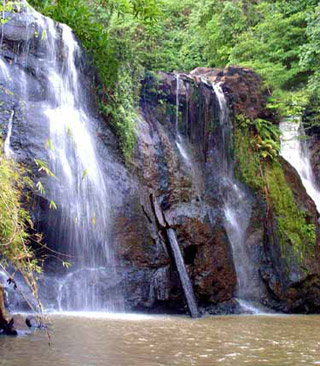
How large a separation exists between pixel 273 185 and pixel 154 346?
29.7ft

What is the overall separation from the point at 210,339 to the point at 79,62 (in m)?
7.61

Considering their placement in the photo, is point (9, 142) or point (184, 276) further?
point (184, 276)

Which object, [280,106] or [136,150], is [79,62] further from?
[280,106]

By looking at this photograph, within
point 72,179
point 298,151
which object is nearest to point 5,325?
point 72,179

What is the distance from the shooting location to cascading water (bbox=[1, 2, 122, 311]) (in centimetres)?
898

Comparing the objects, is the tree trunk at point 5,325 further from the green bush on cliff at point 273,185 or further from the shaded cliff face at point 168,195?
the green bush on cliff at point 273,185

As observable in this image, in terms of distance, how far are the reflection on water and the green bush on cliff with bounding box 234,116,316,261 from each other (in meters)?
5.82

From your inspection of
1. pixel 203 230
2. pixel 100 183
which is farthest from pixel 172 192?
pixel 100 183

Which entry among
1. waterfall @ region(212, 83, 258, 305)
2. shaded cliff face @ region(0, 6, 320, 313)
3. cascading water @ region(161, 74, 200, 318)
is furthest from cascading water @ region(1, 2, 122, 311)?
waterfall @ region(212, 83, 258, 305)

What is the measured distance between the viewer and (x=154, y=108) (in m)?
12.8

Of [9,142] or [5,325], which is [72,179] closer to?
[9,142]

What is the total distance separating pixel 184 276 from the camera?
9.55 metres

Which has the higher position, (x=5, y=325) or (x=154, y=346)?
(x=5, y=325)

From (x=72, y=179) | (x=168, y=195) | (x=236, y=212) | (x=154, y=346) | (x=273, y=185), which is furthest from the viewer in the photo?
(x=273, y=185)
